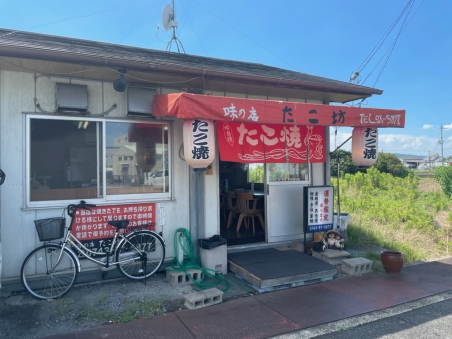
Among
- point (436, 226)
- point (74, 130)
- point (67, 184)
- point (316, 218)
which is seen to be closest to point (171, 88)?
point (74, 130)

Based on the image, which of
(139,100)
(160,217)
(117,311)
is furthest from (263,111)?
(117,311)

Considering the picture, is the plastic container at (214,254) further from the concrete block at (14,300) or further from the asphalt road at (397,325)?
the concrete block at (14,300)

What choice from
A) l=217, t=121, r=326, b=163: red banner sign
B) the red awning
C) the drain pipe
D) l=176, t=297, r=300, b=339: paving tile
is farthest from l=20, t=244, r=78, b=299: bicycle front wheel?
l=217, t=121, r=326, b=163: red banner sign

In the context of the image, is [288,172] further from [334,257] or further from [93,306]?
[93,306]

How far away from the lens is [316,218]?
22.8 ft

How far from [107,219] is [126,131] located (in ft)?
5.01

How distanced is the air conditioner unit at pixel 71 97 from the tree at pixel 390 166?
30.0m

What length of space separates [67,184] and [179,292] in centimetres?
248

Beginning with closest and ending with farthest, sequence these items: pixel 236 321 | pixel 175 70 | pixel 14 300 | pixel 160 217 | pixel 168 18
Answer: pixel 236 321 < pixel 14 300 < pixel 175 70 < pixel 160 217 < pixel 168 18

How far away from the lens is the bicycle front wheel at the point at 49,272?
4.89m

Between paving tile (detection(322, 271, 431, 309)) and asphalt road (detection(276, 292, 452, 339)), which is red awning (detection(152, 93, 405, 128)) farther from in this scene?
asphalt road (detection(276, 292, 452, 339))

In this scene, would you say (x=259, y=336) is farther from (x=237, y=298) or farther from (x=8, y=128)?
(x=8, y=128)

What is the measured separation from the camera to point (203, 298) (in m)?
4.64

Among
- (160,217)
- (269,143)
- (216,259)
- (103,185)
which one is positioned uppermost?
(269,143)
